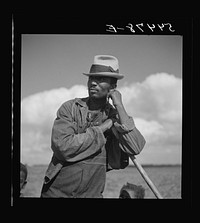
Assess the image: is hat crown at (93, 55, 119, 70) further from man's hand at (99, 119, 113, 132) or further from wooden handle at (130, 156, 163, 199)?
wooden handle at (130, 156, 163, 199)

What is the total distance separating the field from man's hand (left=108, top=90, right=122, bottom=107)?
0.63 m

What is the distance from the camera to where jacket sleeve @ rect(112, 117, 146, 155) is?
213 inches

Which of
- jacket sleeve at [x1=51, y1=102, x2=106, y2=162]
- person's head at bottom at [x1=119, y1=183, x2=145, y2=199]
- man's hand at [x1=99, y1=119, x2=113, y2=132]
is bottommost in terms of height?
person's head at bottom at [x1=119, y1=183, x2=145, y2=199]

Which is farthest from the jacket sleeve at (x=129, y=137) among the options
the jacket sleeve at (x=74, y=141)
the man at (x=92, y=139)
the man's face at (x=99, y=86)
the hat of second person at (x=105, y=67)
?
the hat of second person at (x=105, y=67)

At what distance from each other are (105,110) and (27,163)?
35.7 inches

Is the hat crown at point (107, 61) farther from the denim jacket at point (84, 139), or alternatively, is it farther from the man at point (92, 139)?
the denim jacket at point (84, 139)

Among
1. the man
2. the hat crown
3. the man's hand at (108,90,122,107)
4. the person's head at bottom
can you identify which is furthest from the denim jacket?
the hat crown

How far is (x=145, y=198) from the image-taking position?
18.2 feet

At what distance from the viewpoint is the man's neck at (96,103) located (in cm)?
552

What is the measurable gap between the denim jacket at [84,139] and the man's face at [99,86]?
0.12 metres
